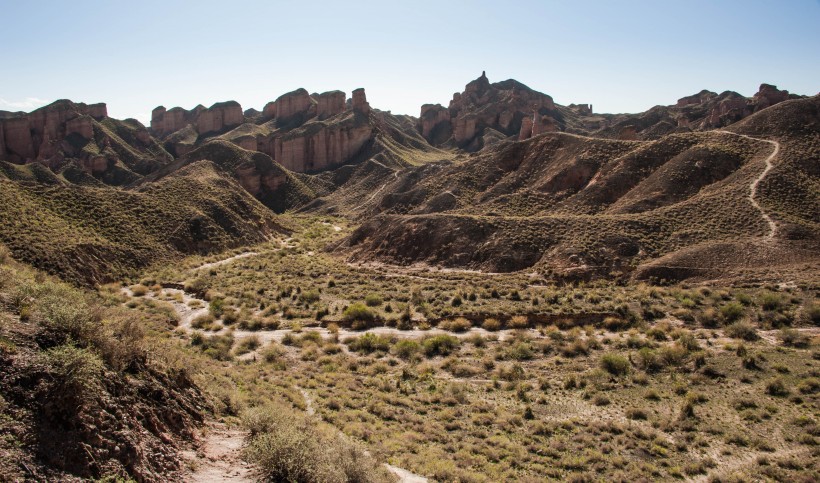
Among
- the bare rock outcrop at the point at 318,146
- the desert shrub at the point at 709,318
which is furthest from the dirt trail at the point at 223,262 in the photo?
the bare rock outcrop at the point at 318,146

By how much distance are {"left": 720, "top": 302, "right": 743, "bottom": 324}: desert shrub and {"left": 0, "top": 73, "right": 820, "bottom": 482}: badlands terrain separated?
12 cm

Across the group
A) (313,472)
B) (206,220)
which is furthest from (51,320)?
(206,220)

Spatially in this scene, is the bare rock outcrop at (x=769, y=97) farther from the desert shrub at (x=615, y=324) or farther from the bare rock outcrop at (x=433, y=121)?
the bare rock outcrop at (x=433, y=121)

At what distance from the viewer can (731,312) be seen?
28.8m

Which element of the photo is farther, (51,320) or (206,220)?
(206,220)

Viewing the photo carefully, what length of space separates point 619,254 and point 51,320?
133 ft

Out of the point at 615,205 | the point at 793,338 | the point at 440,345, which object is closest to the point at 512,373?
the point at 440,345

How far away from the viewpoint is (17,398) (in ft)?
27.7

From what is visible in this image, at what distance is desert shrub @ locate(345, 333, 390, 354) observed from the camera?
27734 millimetres

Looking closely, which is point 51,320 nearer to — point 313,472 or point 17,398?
point 17,398

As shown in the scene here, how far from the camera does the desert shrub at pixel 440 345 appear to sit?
88.4ft

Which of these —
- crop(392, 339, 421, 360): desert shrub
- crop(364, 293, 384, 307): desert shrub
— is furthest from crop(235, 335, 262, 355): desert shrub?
crop(364, 293, 384, 307): desert shrub

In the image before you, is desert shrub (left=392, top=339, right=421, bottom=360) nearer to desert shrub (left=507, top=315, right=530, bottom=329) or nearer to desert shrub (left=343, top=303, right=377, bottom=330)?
desert shrub (left=343, top=303, right=377, bottom=330)

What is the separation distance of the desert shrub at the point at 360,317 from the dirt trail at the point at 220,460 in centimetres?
2052
